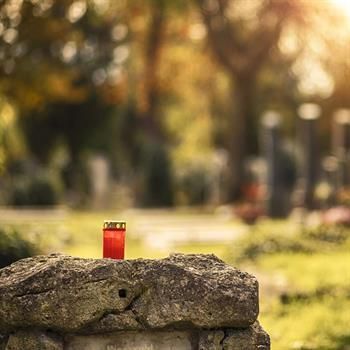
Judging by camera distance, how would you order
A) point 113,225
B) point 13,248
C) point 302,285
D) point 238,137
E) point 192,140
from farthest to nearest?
point 192,140
point 238,137
point 302,285
point 13,248
point 113,225

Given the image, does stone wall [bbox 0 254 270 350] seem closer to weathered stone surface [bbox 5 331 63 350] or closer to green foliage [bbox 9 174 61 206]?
weathered stone surface [bbox 5 331 63 350]

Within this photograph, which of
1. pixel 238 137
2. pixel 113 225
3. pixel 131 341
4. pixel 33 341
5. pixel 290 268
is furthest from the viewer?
pixel 238 137

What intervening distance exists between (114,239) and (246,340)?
89 centimetres

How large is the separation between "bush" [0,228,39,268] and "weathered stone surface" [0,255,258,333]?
5.56 meters

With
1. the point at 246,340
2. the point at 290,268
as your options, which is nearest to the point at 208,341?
the point at 246,340

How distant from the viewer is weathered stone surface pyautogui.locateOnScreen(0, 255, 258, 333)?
18.6 ft

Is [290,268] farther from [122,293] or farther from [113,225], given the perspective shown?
[122,293]

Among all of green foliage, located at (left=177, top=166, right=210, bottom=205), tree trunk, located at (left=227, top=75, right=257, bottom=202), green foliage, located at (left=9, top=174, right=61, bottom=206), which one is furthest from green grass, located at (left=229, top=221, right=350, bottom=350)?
green foliage, located at (left=177, top=166, right=210, bottom=205)

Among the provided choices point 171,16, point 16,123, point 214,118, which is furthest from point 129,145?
point 171,16

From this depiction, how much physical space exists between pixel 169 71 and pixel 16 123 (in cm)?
705

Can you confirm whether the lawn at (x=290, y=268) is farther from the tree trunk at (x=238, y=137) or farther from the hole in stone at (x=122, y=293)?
Answer: the tree trunk at (x=238, y=137)

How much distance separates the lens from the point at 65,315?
565 cm

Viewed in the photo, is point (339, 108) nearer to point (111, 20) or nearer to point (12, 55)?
point (111, 20)

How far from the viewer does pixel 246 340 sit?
587 cm
